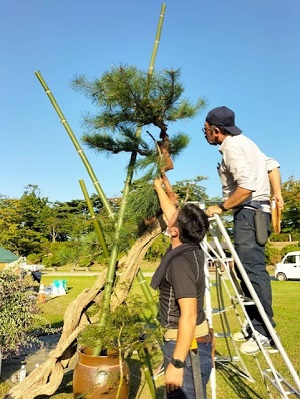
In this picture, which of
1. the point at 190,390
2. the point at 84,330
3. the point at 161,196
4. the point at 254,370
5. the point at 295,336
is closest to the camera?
the point at 190,390

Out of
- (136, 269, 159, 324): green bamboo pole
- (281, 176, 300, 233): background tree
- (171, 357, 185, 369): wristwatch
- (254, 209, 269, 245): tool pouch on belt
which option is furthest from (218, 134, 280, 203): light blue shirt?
(281, 176, 300, 233): background tree

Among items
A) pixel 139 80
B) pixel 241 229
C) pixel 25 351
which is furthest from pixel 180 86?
pixel 25 351

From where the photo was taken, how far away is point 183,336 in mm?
1855

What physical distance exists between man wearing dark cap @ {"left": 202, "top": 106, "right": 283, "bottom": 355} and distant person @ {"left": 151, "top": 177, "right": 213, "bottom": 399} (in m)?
0.46

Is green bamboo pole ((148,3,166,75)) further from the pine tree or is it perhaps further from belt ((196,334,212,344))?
belt ((196,334,212,344))

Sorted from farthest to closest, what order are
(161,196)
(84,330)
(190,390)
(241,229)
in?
(84,330) < (161,196) < (241,229) < (190,390)

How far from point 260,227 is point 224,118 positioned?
75 cm

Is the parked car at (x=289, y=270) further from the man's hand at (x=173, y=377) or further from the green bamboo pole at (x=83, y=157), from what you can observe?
the man's hand at (x=173, y=377)

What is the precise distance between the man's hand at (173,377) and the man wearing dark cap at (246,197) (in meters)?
0.68

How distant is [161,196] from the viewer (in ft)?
10.5

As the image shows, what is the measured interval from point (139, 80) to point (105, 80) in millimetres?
272

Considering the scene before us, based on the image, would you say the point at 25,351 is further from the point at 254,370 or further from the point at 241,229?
the point at 241,229

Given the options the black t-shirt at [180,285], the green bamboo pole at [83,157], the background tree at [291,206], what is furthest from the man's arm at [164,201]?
the background tree at [291,206]

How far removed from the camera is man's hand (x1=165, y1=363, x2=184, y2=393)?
6.18 ft
